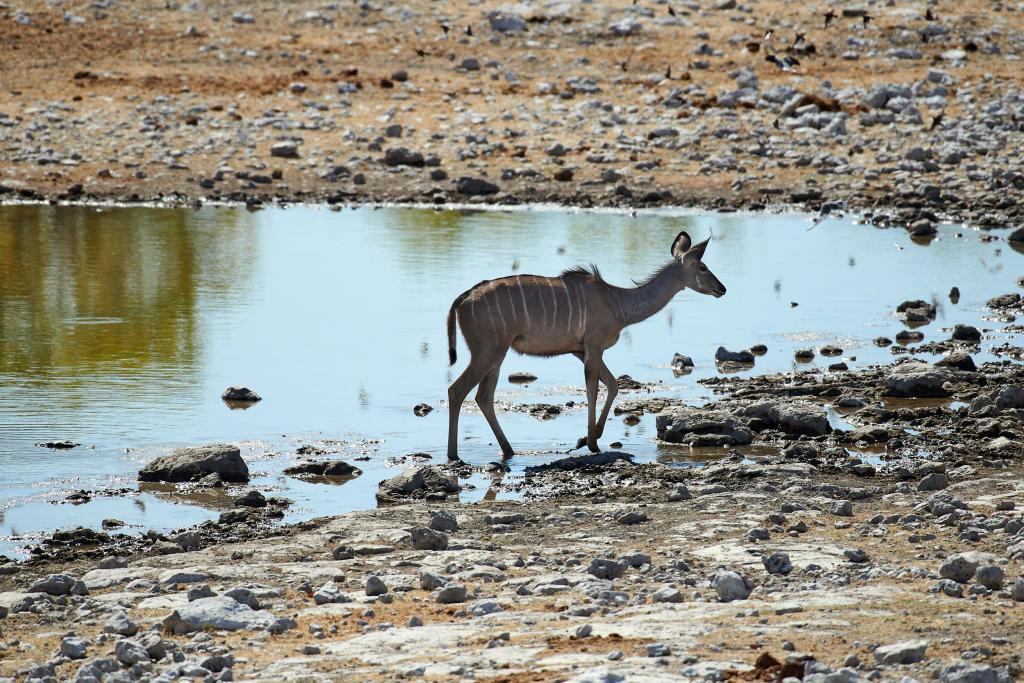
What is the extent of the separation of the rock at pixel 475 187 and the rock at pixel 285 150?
4.93 metres

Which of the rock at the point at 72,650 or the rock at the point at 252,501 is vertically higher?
the rock at the point at 252,501

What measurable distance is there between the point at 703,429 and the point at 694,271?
2137 millimetres

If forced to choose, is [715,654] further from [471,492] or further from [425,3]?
[425,3]

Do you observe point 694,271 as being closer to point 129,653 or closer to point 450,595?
point 450,595

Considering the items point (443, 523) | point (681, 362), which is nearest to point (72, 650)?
point (443, 523)

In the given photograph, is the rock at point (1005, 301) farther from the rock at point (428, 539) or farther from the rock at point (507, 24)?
the rock at point (507, 24)

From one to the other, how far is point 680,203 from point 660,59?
13658mm

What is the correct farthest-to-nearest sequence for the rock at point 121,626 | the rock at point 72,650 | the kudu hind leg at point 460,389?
the kudu hind leg at point 460,389
the rock at point 121,626
the rock at point 72,650

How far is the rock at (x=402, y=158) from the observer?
119 feet

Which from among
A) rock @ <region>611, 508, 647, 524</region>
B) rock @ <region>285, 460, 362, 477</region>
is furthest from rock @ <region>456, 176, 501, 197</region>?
rock @ <region>611, 508, 647, 524</region>

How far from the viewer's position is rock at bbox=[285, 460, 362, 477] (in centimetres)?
1373

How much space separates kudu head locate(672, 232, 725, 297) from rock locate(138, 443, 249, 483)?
5058mm

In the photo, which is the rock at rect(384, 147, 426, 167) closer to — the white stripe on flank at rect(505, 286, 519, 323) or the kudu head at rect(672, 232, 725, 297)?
the kudu head at rect(672, 232, 725, 297)

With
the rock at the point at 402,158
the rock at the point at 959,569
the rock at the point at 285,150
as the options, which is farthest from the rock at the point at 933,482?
the rock at the point at 285,150
